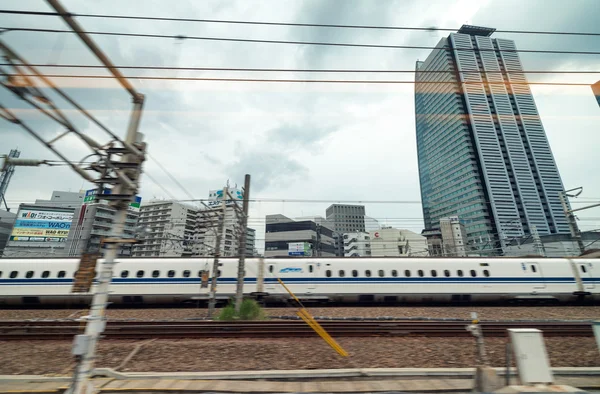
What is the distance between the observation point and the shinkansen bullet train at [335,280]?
46.1ft

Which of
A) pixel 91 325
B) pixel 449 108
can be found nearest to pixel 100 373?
pixel 91 325

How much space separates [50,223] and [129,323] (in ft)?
201

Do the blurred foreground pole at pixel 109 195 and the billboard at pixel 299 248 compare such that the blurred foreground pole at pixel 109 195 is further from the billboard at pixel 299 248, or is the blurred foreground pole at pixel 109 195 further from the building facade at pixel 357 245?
the building facade at pixel 357 245

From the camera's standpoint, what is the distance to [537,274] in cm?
1440

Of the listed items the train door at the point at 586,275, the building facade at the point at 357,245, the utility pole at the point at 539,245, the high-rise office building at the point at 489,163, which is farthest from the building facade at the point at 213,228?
the high-rise office building at the point at 489,163

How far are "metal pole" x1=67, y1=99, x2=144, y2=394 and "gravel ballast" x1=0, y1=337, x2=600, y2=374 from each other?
178cm

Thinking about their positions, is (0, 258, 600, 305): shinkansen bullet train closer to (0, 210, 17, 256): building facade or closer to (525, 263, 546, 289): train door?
(525, 263, 546, 289): train door

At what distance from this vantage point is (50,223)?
2018 inches

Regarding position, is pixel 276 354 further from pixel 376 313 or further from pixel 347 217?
pixel 347 217

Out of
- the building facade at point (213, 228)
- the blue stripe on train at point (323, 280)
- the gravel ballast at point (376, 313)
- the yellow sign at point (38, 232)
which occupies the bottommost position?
the gravel ballast at point (376, 313)

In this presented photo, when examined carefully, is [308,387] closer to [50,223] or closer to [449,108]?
[50,223]

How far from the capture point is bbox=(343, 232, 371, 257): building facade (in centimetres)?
7616

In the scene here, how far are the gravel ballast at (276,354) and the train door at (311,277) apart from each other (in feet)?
22.7

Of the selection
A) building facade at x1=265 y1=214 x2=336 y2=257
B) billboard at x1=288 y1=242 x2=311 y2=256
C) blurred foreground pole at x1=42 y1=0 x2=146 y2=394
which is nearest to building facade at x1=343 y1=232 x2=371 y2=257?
building facade at x1=265 y1=214 x2=336 y2=257
